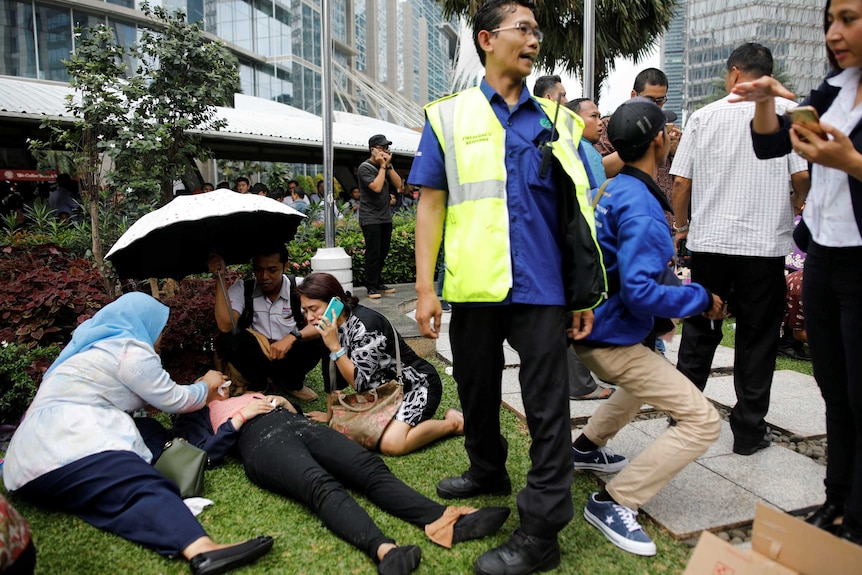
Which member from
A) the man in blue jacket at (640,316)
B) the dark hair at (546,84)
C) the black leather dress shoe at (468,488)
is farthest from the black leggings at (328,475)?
the dark hair at (546,84)

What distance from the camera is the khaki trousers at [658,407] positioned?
2.27m

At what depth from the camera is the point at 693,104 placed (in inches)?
2381

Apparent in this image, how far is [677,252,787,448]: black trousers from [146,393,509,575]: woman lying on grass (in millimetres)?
1476

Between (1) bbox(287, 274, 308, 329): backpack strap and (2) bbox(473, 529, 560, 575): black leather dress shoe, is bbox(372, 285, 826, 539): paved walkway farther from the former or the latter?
(1) bbox(287, 274, 308, 329): backpack strap

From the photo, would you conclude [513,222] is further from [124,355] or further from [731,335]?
[731,335]

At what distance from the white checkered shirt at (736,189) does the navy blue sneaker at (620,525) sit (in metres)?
1.44

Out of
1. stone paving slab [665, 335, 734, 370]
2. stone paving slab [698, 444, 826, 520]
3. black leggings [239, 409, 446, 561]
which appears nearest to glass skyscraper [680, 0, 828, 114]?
stone paving slab [665, 335, 734, 370]

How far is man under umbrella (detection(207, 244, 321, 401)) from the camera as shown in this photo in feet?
12.9

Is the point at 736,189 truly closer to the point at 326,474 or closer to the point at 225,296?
the point at 326,474

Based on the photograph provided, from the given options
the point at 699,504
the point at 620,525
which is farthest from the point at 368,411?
the point at 699,504

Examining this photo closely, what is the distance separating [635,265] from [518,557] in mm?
1111

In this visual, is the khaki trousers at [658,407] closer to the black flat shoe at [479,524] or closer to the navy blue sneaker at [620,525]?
the navy blue sneaker at [620,525]

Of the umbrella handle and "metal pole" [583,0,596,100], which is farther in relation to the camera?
"metal pole" [583,0,596,100]

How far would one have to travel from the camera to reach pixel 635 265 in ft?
7.20
